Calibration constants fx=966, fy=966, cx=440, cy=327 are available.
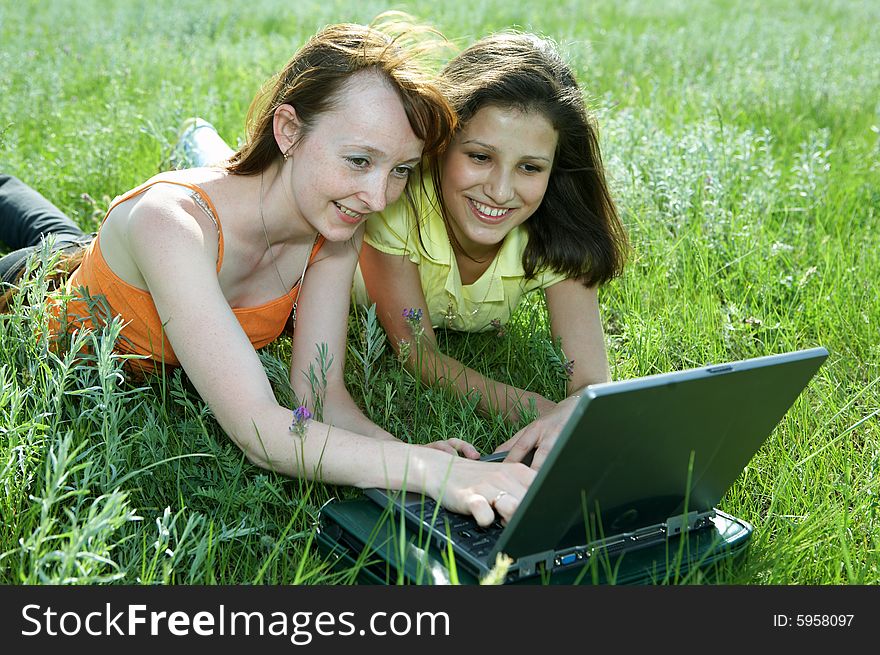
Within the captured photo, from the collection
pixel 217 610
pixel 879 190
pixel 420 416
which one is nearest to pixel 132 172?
pixel 420 416

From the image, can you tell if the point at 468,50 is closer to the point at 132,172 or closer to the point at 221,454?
the point at 221,454

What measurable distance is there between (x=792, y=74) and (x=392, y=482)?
5840 millimetres

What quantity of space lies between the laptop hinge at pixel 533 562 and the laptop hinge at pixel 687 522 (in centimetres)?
32

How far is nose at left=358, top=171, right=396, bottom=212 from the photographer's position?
2.75 metres

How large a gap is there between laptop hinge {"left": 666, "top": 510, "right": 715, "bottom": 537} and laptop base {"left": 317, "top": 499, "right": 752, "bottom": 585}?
2cm

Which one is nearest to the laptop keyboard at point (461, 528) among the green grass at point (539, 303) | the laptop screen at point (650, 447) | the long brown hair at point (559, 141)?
the laptop screen at point (650, 447)

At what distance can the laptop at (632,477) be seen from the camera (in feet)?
5.61

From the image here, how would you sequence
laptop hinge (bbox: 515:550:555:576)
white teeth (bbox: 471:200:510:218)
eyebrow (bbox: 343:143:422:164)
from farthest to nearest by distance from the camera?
1. white teeth (bbox: 471:200:510:218)
2. eyebrow (bbox: 343:143:422:164)
3. laptop hinge (bbox: 515:550:555:576)

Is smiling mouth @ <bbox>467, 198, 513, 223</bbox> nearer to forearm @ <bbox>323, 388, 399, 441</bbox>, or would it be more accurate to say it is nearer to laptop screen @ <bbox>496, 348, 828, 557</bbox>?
forearm @ <bbox>323, 388, 399, 441</bbox>

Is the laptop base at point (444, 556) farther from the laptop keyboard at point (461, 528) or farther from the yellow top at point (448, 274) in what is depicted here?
the yellow top at point (448, 274)

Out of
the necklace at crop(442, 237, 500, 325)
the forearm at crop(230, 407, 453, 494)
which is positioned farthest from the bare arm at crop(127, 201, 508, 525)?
the necklace at crop(442, 237, 500, 325)

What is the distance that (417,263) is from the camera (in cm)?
343

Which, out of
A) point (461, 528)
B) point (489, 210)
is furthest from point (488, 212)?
point (461, 528)

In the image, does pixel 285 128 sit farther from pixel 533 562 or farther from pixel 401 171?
pixel 533 562
